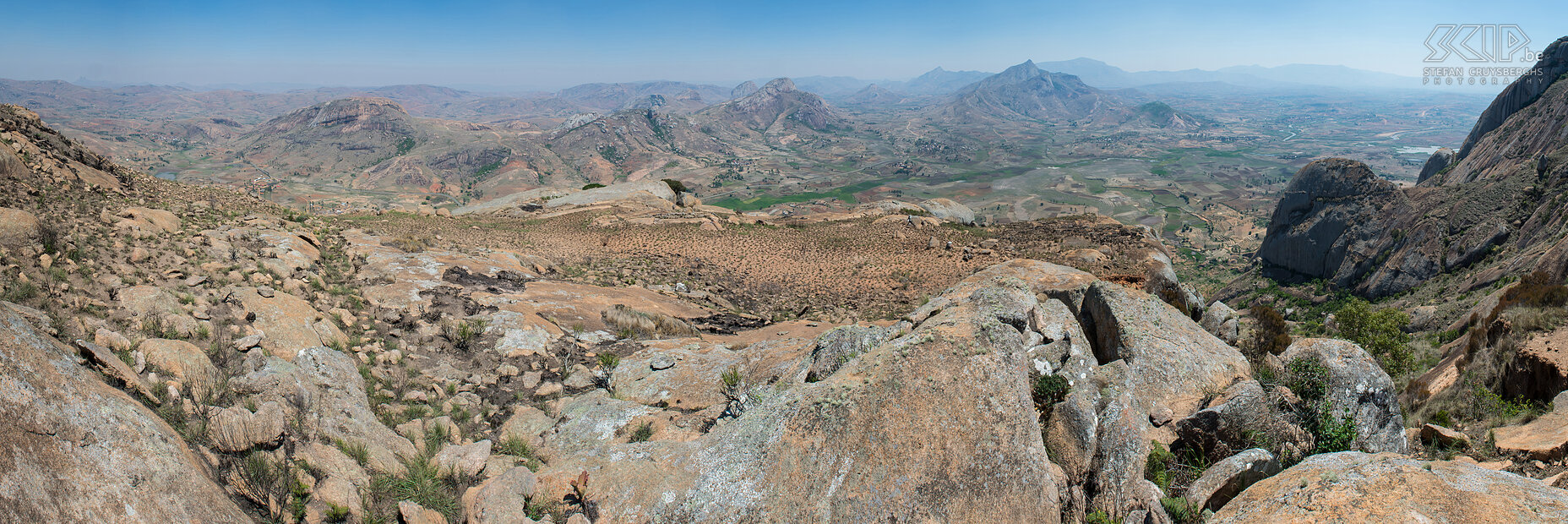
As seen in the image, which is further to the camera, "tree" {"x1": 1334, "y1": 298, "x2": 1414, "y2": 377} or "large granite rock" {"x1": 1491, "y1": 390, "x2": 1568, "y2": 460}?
"tree" {"x1": 1334, "y1": 298, "x2": 1414, "y2": 377}

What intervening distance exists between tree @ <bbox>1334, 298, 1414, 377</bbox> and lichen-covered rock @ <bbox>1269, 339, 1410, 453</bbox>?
31.4 feet

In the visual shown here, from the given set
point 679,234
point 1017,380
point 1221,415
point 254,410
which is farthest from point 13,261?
point 679,234

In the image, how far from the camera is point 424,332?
1298 cm

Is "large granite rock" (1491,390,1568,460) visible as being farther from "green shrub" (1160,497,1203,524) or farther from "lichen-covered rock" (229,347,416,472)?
"lichen-covered rock" (229,347,416,472)

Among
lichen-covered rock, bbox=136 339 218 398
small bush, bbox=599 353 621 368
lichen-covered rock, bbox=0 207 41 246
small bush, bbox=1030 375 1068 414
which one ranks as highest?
lichen-covered rock, bbox=0 207 41 246

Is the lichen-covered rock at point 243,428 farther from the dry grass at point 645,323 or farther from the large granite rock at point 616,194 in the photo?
the large granite rock at point 616,194

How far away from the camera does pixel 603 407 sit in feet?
34.0

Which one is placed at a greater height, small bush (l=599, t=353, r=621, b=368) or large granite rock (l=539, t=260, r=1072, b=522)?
large granite rock (l=539, t=260, r=1072, b=522)

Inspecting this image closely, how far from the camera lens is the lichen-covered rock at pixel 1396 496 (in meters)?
4.91

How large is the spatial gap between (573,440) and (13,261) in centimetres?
1017

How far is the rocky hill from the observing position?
555cm

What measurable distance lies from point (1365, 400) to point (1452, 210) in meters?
56.8

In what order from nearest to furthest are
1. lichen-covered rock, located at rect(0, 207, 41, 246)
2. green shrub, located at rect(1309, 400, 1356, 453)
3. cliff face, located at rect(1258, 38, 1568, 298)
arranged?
green shrub, located at rect(1309, 400, 1356, 453) < lichen-covered rock, located at rect(0, 207, 41, 246) < cliff face, located at rect(1258, 38, 1568, 298)

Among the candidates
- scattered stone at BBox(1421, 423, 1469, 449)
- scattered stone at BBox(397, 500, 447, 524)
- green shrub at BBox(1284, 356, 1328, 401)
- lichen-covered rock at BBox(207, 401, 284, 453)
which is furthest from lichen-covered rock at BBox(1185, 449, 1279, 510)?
lichen-covered rock at BBox(207, 401, 284, 453)
